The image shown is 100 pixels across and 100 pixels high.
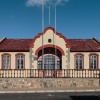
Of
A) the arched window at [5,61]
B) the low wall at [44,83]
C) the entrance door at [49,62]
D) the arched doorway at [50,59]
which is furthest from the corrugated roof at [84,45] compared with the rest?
the arched window at [5,61]

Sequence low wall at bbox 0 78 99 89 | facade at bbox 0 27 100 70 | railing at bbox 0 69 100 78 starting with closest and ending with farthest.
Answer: low wall at bbox 0 78 99 89 < railing at bbox 0 69 100 78 < facade at bbox 0 27 100 70

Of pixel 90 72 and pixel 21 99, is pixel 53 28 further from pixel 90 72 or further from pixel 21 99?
pixel 21 99

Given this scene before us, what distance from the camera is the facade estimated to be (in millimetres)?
28141

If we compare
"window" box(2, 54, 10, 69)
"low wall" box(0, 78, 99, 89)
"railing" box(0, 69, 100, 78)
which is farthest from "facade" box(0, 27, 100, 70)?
"low wall" box(0, 78, 99, 89)

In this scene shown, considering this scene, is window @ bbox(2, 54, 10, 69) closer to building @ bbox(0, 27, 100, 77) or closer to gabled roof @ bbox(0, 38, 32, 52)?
building @ bbox(0, 27, 100, 77)

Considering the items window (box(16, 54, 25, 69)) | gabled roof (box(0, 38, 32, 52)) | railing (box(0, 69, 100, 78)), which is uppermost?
gabled roof (box(0, 38, 32, 52))

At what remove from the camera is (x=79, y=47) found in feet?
96.6

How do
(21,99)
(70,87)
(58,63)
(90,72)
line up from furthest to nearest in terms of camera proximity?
(58,63) → (90,72) → (70,87) → (21,99)

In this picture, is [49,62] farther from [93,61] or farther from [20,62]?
[93,61]

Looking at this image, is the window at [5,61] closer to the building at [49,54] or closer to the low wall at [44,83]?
the building at [49,54]

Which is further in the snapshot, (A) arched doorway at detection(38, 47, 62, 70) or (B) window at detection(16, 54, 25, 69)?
(A) arched doorway at detection(38, 47, 62, 70)

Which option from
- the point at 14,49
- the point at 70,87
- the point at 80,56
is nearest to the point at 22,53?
the point at 14,49

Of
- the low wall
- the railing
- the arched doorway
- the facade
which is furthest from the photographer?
the arched doorway

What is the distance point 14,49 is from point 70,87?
8432mm
